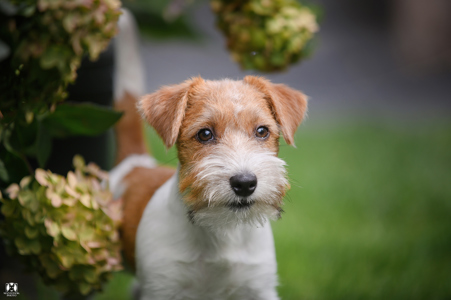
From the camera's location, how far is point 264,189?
6.95 feet

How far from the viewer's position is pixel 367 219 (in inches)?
175

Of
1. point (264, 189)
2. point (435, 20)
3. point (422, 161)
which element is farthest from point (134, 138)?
point (435, 20)

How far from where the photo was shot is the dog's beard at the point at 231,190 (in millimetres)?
2080

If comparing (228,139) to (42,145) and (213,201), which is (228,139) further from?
(42,145)

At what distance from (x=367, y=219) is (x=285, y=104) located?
2.39m

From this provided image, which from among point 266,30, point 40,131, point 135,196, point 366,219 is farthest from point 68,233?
point 366,219

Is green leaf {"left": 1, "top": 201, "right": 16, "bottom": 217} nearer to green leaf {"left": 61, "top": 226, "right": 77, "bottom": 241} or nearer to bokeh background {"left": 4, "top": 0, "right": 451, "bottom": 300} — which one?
green leaf {"left": 61, "top": 226, "right": 77, "bottom": 241}

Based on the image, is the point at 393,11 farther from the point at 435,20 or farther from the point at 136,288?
the point at 136,288

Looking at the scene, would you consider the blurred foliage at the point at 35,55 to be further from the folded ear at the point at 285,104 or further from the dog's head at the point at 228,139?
the folded ear at the point at 285,104

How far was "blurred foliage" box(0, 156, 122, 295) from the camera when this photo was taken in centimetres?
224

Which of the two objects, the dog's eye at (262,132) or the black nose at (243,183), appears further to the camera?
the dog's eye at (262,132)

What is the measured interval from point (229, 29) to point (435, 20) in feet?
26.8

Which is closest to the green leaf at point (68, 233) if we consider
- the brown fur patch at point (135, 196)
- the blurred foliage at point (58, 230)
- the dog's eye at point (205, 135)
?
the blurred foliage at point (58, 230)

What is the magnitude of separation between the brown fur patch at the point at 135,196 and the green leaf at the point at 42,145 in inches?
24.8
